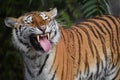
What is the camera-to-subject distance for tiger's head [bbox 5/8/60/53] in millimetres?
4340

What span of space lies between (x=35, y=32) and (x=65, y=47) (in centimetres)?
62

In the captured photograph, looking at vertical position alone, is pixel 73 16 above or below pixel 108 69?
above

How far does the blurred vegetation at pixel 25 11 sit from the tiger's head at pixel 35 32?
1.40 metres

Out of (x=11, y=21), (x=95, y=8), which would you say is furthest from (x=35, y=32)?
(x=95, y=8)

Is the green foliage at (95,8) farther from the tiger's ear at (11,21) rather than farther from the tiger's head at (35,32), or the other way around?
the tiger's ear at (11,21)

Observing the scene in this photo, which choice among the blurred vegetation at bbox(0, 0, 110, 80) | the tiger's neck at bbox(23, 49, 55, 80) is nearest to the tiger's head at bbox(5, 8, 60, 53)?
the tiger's neck at bbox(23, 49, 55, 80)

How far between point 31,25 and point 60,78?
586 mm

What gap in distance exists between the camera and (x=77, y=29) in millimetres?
5277

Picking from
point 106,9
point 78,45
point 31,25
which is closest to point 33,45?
point 31,25

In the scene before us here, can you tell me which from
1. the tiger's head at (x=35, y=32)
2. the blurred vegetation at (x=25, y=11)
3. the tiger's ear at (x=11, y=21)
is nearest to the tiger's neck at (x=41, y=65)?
the tiger's head at (x=35, y=32)

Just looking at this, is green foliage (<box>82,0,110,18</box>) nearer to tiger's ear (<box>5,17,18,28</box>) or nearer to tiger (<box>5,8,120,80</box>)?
tiger (<box>5,8,120,80</box>)

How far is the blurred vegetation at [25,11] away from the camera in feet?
19.8

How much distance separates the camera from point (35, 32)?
4.33 m

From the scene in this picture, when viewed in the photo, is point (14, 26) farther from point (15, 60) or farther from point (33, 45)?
point (15, 60)
